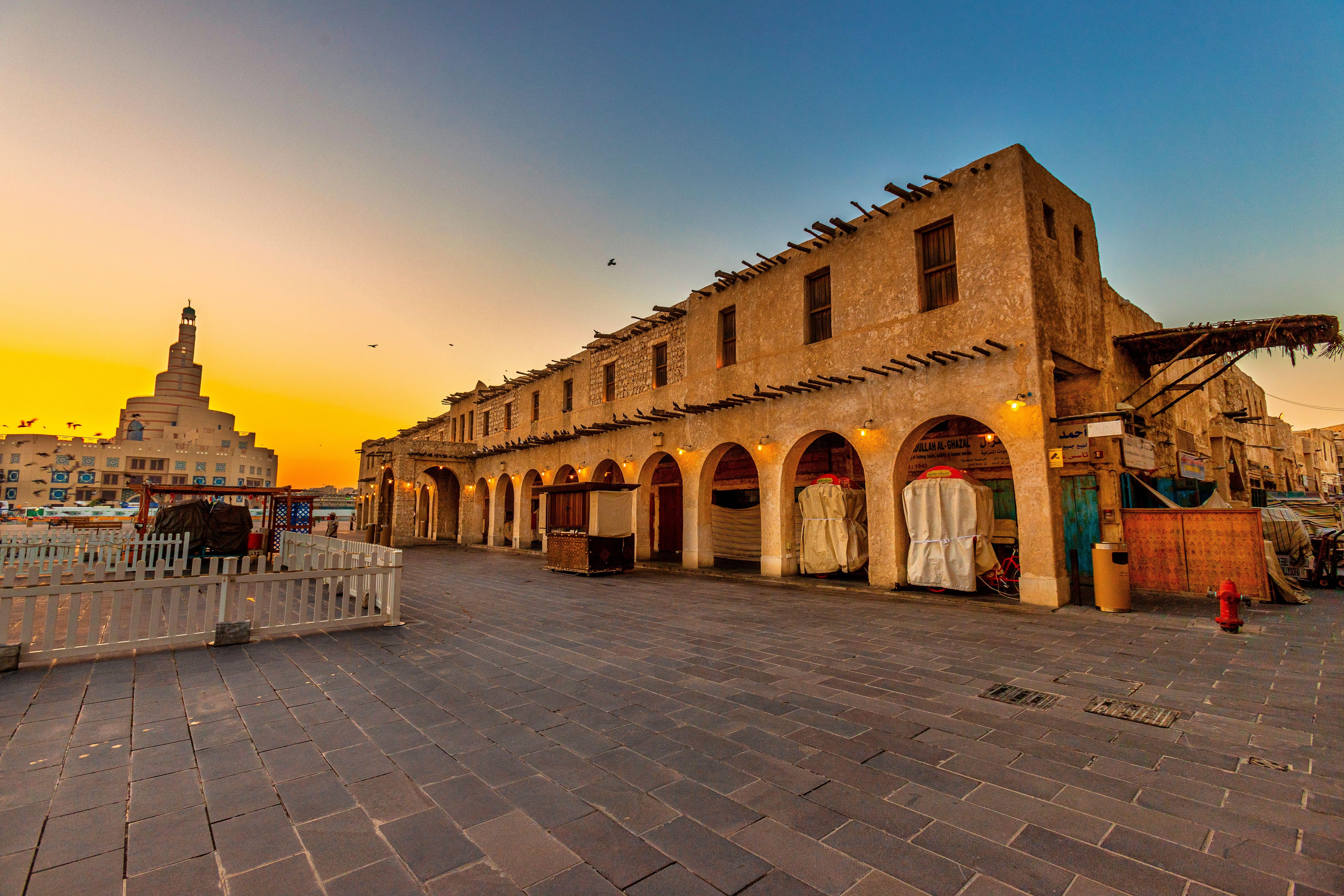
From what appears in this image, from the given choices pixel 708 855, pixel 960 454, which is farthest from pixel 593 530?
pixel 708 855

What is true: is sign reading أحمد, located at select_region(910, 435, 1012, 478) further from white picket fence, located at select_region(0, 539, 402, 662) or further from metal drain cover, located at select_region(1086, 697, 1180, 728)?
white picket fence, located at select_region(0, 539, 402, 662)

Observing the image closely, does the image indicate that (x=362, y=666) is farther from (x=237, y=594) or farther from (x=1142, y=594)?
(x=1142, y=594)

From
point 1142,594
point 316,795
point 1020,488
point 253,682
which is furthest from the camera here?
point 1142,594

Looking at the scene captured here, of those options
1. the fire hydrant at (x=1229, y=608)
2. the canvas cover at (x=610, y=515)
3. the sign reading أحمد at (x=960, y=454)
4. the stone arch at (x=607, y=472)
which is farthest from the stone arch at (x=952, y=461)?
the stone arch at (x=607, y=472)

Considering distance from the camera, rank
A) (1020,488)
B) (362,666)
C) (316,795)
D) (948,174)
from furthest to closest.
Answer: (948,174) < (1020,488) < (362,666) < (316,795)

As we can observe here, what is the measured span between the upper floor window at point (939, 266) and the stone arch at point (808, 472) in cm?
323

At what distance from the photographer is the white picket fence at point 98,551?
12289mm

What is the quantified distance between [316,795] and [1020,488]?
33.3 ft

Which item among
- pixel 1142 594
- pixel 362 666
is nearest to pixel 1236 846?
pixel 362 666

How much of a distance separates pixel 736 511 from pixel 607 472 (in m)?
4.83

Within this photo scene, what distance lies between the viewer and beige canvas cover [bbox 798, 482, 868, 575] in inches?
485

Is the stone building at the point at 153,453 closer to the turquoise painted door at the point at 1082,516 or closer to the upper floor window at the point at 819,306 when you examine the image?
the upper floor window at the point at 819,306

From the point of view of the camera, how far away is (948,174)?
10656mm

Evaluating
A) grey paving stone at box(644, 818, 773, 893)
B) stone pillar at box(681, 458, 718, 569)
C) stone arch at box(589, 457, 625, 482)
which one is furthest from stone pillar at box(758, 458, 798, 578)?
grey paving stone at box(644, 818, 773, 893)
